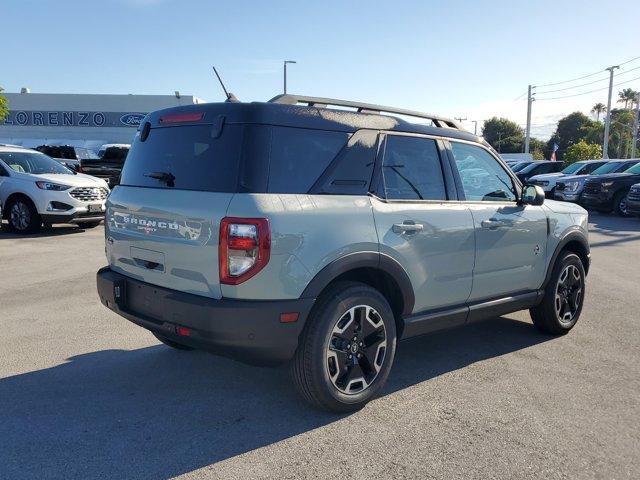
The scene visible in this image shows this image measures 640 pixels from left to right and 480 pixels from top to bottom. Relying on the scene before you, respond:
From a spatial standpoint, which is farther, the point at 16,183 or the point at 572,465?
the point at 16,183

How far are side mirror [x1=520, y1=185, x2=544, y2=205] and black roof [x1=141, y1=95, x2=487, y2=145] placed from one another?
101cm

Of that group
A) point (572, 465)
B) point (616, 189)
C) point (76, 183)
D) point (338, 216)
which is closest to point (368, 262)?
point (338, 216)

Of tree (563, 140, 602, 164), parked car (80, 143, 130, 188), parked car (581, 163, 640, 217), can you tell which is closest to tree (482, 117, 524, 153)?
tree (563, 140, 602, 164)

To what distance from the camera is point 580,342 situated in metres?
5.35

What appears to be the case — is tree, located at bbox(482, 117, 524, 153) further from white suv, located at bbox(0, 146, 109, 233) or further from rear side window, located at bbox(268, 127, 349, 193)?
rear side window, located at bbox(268, 127, 349, 193)

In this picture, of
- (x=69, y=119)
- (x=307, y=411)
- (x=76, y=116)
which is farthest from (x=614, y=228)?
(x=69, y=119)

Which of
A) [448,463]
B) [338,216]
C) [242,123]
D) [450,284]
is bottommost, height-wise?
[448,463]

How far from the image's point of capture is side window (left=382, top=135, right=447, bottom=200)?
157 inches

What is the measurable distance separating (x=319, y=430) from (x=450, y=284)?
1.51 meters

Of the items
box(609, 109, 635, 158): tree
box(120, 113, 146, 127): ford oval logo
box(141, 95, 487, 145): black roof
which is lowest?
box(141, 95, 487, 145): black roof

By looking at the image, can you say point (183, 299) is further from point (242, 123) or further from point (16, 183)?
point (16, 183)

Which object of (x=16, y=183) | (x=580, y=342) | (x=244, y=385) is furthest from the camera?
(x=16, y=183)

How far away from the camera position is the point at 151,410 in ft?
12.2

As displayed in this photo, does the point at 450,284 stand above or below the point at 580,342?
above
